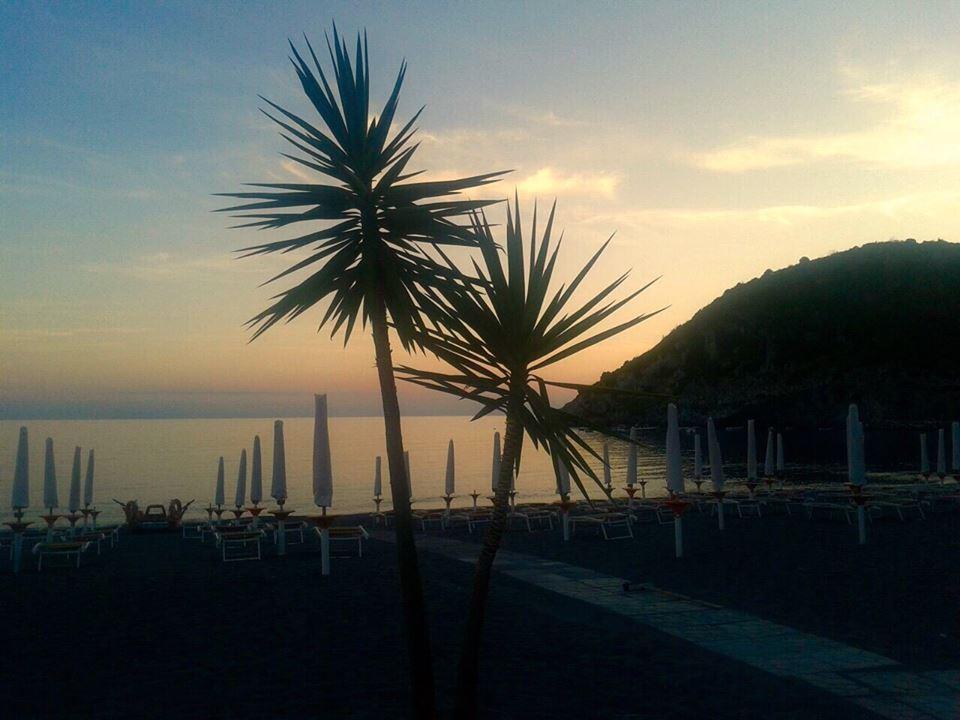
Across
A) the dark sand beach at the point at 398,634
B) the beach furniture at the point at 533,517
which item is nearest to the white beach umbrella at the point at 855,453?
the dark sand beach at the point at 398,634

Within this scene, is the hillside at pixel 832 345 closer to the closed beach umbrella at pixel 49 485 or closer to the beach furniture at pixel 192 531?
the beach furniture at pixel 192 531

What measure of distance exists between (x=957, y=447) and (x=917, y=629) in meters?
15.4

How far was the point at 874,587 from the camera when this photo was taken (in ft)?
35.8

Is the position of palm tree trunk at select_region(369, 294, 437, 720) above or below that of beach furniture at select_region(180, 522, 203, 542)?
above

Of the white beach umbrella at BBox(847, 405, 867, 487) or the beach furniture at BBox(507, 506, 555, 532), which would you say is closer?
the white beach umbrella at BBox(847, 405, 867, 487)

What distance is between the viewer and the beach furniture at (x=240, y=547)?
14036mm

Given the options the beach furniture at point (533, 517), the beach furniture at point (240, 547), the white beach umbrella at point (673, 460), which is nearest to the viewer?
the beach furniture at point (240, 547)

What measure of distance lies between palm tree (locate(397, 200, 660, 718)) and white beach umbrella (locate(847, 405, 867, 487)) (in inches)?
447

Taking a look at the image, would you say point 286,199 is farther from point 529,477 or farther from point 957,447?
point 529,477

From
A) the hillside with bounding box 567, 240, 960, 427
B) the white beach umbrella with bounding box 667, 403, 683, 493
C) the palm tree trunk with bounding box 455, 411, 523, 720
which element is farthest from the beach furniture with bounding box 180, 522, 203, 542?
the hillside with bounding box 567, 240, 960, 427

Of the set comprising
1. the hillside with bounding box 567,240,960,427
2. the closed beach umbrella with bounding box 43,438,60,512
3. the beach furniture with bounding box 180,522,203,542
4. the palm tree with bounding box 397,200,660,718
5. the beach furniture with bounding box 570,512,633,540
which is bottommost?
the beach furniture with bounding box 180,522,203,542

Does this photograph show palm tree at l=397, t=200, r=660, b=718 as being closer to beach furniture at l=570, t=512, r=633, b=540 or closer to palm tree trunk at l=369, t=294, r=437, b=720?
palm tree trunk at l=369, t=294, r=437, b=720

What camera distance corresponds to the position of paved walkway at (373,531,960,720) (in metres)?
6.48

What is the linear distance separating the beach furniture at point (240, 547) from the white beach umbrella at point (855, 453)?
1107 cm
